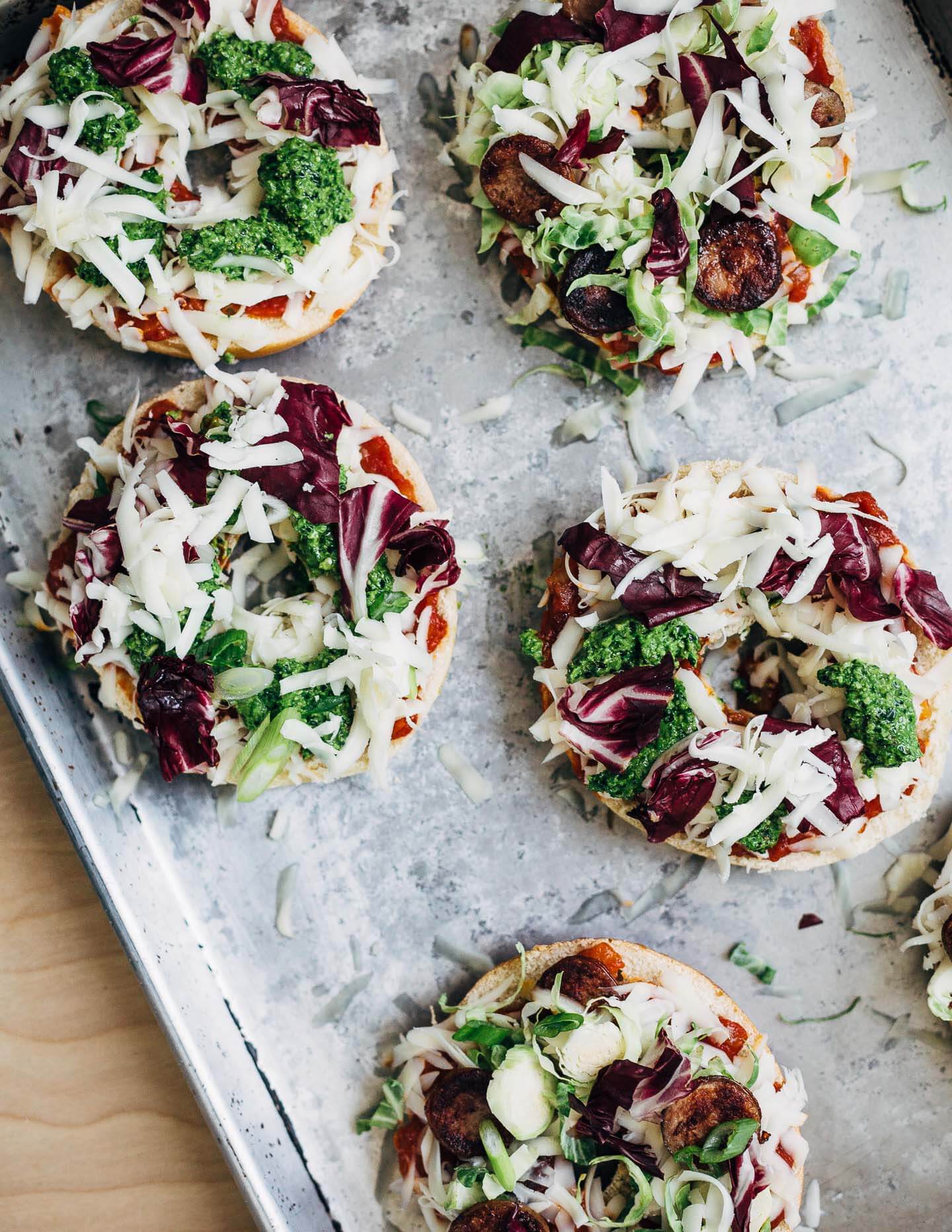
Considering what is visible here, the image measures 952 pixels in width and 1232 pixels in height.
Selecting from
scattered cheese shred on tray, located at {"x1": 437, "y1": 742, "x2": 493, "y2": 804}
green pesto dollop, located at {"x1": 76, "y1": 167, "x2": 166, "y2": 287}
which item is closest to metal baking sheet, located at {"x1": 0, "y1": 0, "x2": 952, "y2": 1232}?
scattered cheese shred on tray, located at {"x1": 437, "y1": 742, "x2": 493, "y2": 804}

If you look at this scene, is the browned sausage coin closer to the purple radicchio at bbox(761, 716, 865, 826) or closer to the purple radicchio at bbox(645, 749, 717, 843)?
the purple radicchio at bbox(761, 716, 865, 826)

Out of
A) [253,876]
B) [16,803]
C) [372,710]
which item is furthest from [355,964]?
[16,803]

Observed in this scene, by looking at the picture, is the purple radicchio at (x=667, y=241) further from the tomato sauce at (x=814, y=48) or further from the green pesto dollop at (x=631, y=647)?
the green pesto dollop at (x=631, y=647)

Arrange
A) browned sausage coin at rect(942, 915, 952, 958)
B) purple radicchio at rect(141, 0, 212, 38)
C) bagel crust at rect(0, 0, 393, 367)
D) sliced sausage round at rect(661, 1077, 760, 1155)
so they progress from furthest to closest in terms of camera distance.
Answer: browned sausage coin at rect(942, 915, 952, 958) < bagel crust at rect(0, 0, 393, 367) < purple radicchio at rect(141, 0, 212, 38) < sliced sausage round at rect(661, 1077, 760, 1155)

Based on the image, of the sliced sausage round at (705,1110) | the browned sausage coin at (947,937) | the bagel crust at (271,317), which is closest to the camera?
the sliced sausage round at (705,1110)

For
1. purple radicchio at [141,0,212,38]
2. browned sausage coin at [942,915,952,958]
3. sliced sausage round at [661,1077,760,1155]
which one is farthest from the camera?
browned sausage coin at [942,915,952,958]

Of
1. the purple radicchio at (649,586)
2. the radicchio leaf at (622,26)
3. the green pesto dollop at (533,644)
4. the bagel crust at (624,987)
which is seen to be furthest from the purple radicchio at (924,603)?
the radicchio leaf at (622,26)

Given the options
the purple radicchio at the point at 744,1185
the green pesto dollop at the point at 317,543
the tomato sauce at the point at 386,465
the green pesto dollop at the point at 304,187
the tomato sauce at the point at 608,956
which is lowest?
the purple radicchio at the point at 744,1185

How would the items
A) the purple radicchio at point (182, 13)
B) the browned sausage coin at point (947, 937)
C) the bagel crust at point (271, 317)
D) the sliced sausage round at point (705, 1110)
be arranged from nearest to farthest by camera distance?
the sliced sausage round at point (705, 1110) < the purple radicchio at point (182, 13) < the bagel crust at point (271, 317) < the browned sausage coin at point (947, 937)
